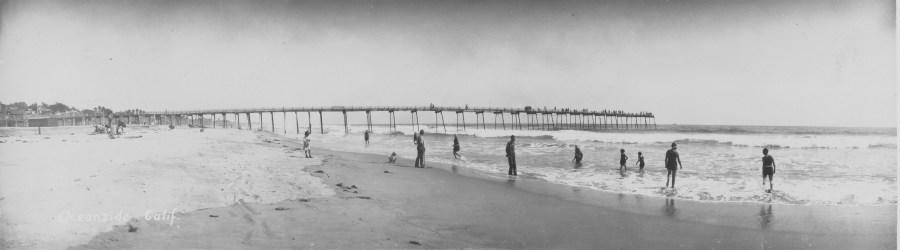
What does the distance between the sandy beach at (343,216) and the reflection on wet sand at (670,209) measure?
0.04 metres

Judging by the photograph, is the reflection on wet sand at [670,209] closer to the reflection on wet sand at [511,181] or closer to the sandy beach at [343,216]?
the sandy beach at [343,216]

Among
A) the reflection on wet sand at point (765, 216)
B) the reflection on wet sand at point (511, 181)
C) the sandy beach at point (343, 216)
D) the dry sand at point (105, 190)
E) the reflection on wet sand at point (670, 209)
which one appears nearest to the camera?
the dry sand at point (105, 190)

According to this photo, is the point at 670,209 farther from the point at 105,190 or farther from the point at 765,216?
the point at 105,190

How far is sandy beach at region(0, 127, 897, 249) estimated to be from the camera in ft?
14.1

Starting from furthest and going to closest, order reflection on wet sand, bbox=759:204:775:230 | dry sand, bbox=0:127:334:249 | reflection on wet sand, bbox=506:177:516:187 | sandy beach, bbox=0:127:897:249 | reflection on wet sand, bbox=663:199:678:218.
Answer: reflection on wet sand, bbox=506:177:516:187 < reflection on wet sand, bbox=663:199:678:218 < reflection on wet sand, bbox=759:204:775:230 < sandy beach, bbox=0:127:897:249 < dry sand, bbox=0:127:334:249

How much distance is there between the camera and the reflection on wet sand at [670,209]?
6.76 meters

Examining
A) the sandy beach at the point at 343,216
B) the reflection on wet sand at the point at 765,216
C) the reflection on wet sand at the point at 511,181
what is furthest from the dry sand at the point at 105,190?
the reflection on wet sand at the point at 765,216

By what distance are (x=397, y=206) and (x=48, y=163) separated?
552 centimetres

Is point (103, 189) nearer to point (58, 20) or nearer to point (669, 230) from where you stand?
point (58, 20)

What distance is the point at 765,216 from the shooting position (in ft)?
21.7

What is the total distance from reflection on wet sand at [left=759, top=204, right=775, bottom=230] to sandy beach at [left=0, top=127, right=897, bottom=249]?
0.02m

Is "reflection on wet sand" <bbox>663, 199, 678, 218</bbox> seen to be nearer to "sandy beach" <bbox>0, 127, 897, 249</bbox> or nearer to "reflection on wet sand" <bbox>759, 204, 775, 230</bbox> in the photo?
"sandy beach" <bbox>0, 127, 897, 249</bbox>

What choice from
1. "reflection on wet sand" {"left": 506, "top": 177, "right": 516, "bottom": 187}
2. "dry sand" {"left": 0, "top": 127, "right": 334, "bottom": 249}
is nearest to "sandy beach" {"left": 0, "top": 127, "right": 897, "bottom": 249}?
"dry sand" {"left": 0, "top": 127, "right": 334, "bottom": 249}

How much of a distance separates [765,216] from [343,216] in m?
6.80
